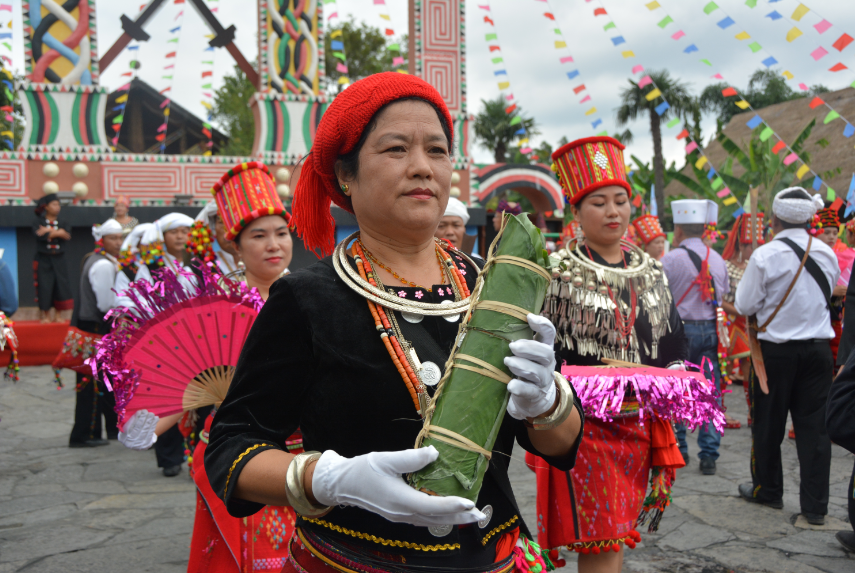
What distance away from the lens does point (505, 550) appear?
1.52m

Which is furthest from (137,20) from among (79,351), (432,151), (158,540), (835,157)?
(835,157)

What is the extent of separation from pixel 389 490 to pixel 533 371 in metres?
0.33

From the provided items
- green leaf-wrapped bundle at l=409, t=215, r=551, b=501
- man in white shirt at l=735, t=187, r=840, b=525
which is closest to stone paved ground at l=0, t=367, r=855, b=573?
man in white shirt at l=735, t=187, r=840, b=525

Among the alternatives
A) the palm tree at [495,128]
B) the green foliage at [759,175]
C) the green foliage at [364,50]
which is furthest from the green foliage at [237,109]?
the green foliage at [759,175]

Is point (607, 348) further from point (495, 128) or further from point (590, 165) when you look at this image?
point (495, 128)

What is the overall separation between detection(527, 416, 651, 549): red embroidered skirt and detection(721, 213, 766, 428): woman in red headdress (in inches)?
132

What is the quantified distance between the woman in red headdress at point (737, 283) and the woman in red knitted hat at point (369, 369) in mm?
5094

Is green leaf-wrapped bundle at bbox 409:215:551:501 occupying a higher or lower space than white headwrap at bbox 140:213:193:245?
lower

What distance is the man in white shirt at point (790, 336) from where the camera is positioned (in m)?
4.49

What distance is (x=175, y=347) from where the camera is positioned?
273 centimetres

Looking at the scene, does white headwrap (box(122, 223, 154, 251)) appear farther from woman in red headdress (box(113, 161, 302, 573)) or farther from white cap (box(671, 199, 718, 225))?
white cap (box(671, 199, 718, 225))

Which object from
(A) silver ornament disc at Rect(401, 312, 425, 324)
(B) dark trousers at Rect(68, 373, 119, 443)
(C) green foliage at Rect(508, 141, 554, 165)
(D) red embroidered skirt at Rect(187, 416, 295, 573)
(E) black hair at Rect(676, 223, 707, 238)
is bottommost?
(B) dark trousers at Rect(68, 373, 119, 443)

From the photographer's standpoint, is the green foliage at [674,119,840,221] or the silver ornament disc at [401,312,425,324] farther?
the green foliage at [674,119,840,221]

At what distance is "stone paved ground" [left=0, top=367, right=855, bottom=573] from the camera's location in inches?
149
